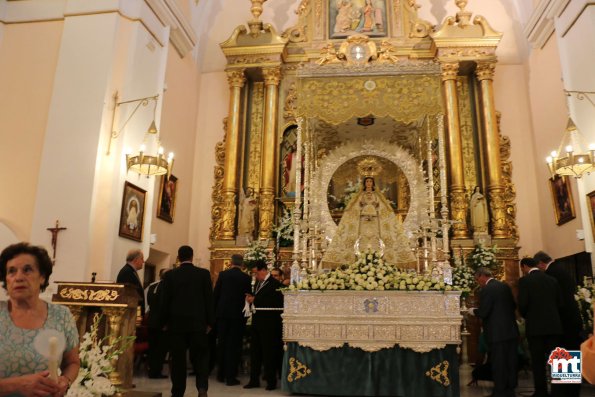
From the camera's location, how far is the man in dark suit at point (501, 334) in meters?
5.38

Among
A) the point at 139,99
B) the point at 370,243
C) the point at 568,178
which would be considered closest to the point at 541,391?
the point at 370,243

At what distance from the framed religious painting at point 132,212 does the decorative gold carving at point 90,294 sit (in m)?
2.45

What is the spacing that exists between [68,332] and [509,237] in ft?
30.9

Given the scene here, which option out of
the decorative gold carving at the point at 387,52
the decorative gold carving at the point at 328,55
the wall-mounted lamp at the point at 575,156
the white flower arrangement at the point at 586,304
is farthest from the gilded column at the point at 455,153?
the white flower arrangement at the point at 586,304

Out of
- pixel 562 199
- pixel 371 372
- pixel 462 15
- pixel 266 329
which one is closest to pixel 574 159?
pixel 562 199

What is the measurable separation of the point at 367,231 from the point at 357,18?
18.9 ft

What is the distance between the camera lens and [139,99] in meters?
7.76

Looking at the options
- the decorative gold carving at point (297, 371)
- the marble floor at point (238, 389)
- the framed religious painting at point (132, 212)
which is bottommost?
the marble floor at point (238, 389)

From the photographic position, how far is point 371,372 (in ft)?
17.9

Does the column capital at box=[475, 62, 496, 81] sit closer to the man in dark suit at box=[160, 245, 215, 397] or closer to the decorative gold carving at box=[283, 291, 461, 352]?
the decorative gold carving at box=[283, 291, 461, 352]

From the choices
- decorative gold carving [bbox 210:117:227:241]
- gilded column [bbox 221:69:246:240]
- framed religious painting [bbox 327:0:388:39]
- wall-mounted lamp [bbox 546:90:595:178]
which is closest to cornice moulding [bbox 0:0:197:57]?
gilded column [bbox 221:69:246:240]

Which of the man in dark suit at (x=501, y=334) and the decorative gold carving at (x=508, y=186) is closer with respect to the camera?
the man in dark suit at (x=501, y=334)

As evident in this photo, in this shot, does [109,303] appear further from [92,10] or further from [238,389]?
[92,10]

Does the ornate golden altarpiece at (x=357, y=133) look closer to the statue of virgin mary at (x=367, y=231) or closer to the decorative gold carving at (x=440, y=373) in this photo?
the statue of virgin mary at (x=367, y=231)
